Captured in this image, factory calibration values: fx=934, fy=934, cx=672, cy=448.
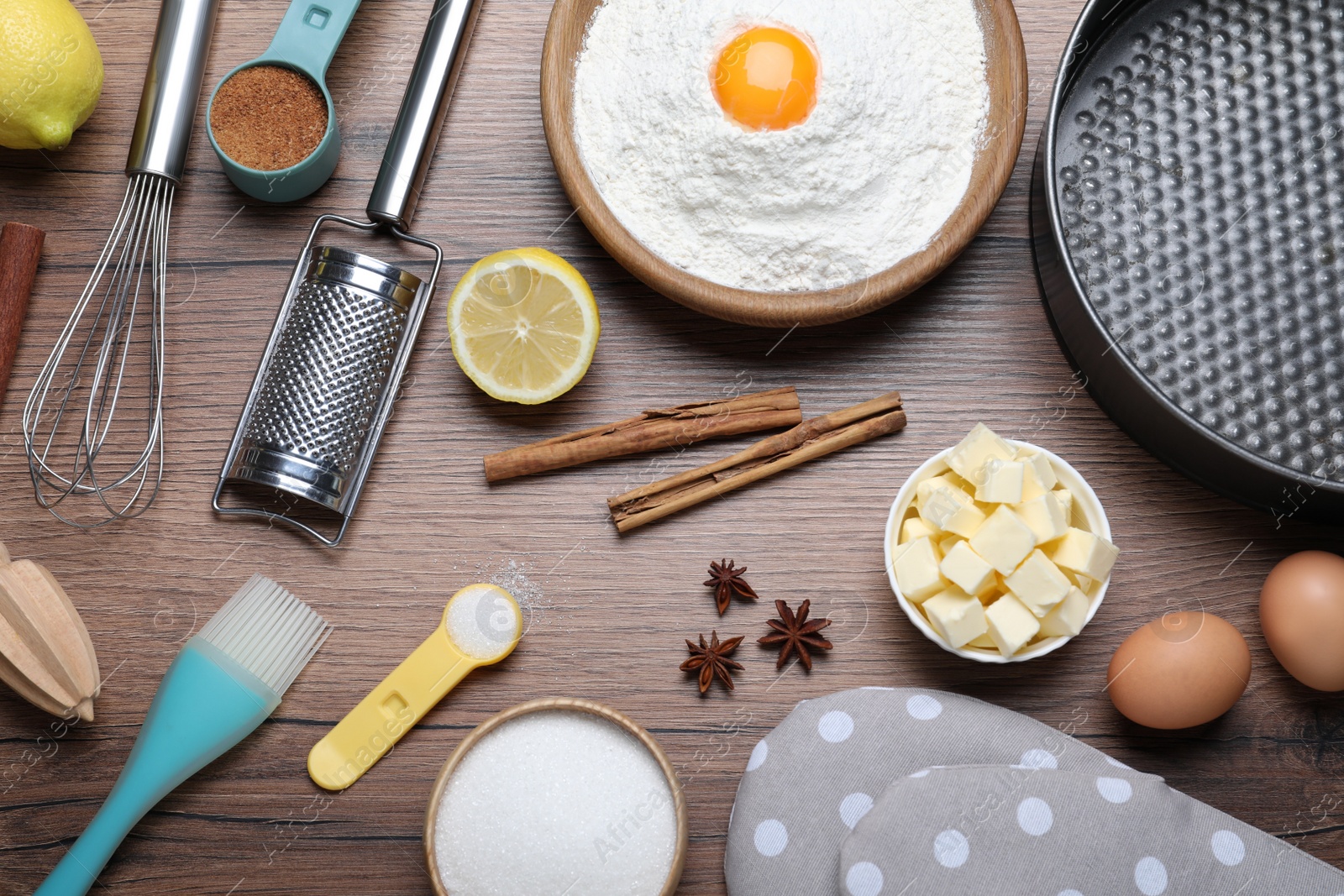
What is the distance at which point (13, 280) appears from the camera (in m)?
0.92

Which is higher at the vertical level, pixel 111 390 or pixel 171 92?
pixel 171 92

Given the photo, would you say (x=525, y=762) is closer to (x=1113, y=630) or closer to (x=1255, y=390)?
(x=1113, y=630)

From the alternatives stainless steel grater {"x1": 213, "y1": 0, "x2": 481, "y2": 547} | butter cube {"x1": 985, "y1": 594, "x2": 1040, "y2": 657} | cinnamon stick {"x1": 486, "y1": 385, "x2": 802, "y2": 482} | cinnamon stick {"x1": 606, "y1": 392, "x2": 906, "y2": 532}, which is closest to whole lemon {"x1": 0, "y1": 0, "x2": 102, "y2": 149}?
stainless steel grater {"x1": 213, "y1": 0, "x2": 481, "y2": 547}

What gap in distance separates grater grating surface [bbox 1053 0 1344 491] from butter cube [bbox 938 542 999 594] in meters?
0.23

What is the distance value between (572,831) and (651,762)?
0.30ft

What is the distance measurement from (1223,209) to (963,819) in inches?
24.1

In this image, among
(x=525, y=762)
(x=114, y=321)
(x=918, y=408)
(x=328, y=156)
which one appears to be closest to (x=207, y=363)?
(x=114, y=321)

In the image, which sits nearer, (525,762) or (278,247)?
(525,762)

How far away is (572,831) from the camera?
2.77ft

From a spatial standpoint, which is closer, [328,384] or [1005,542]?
[1005,542]

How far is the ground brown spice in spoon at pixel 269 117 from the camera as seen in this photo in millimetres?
891

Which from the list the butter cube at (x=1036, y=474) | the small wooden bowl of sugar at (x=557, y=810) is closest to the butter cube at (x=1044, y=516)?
the butter cube at (x=1036, y=474)

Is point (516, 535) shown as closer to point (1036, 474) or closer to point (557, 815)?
point (557, 815)

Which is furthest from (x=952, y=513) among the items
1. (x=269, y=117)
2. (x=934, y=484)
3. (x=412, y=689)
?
(x=269, y=117)
